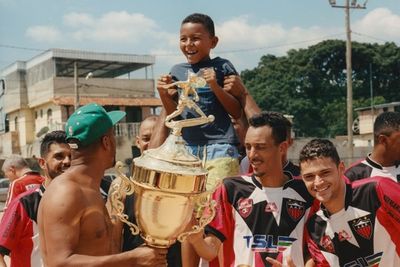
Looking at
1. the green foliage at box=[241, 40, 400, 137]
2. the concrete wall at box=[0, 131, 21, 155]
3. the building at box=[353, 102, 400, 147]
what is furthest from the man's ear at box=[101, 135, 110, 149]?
the green foliage at box=[241, 40, 400, 137]

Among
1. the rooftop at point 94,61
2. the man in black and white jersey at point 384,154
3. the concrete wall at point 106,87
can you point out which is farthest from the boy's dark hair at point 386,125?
the rooftop at point 94,61

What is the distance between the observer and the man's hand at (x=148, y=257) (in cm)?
251

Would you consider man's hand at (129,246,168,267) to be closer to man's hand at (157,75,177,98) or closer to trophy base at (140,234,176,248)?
trophy base at (140,234,176,248)

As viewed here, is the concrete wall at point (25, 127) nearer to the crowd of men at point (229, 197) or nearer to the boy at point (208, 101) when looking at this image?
the crowd of men at point (229, 197)

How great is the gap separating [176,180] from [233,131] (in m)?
1.72

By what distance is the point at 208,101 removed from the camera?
4070 millimetres

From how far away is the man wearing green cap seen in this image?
248 centimetres

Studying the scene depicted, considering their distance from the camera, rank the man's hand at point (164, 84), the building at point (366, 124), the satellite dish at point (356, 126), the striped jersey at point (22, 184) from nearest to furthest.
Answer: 1. the man's hand at point (164, 84)
2. the striped jersey at point (22, 184)
3. the building at point (366, 124)
4. the satellite dish at point (356, 126)

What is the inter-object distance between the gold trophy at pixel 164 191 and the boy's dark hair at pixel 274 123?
101 cm

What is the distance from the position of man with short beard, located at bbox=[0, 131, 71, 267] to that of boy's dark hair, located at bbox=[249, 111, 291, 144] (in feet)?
4.93

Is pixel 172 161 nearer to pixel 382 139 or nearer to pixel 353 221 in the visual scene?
pixel 353 221

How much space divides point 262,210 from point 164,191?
1158mm

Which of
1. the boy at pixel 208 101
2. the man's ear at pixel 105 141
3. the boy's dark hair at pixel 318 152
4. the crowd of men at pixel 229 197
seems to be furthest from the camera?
the boy at pixel 208 101

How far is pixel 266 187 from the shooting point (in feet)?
11.6
